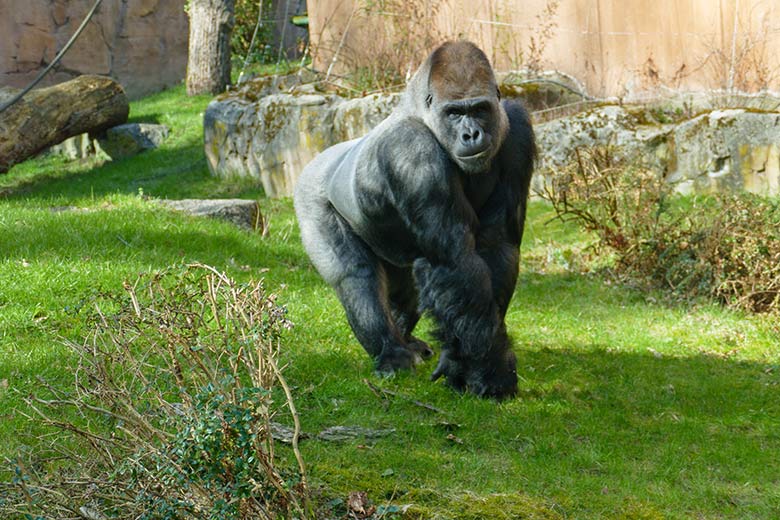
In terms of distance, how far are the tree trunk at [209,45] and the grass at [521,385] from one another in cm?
596

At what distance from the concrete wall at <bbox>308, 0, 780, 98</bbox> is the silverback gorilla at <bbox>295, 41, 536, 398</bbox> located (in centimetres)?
535

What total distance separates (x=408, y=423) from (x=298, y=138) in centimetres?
595

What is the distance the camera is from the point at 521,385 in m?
4.52

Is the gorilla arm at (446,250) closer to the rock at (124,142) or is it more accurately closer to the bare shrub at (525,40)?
the bare shrub at (525,40)

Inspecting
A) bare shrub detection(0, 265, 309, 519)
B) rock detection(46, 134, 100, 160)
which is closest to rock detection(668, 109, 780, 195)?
bare shrub detection(0, 265, 309, 519)

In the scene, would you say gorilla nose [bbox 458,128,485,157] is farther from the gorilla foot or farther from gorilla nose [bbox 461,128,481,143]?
the gorilla foot

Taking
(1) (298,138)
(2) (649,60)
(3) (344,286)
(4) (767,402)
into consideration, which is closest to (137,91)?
(1) (298,138)

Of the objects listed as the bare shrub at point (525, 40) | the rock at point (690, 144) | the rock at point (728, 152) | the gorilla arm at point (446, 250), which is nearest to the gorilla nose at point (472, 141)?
the gorilla arm at point (446, 250)

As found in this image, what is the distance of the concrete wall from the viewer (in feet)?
28.8

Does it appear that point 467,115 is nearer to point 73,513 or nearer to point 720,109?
point 73,513

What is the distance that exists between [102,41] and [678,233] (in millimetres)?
11279

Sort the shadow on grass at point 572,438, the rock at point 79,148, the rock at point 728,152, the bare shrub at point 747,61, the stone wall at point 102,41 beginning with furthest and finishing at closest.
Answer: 1. the stone wall at point 102,41
2. the rock at point 79,148
3. the bare shrub at point 747,61
4. the rock at point 728,152
5. the shadow on grass at point 572,438

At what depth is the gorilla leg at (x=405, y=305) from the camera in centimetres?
494

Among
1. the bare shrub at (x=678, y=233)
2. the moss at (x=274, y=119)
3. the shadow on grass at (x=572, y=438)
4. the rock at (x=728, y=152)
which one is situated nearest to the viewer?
the shadow on grass at (x=572, y=438)
